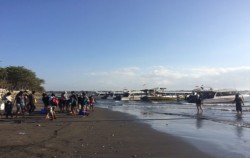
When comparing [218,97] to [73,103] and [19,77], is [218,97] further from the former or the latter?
[19,77]

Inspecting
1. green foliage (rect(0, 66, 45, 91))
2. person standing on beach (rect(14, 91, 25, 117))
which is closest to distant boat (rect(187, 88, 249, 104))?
person standing on beach (rect(14, 91, 25, 117))

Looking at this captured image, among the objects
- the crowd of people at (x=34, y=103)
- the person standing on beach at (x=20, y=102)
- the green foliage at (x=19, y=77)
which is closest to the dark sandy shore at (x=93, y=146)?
the crowd of people at (x=34, y=103)

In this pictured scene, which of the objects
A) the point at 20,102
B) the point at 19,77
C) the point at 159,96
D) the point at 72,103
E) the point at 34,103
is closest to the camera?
the point at 20,102

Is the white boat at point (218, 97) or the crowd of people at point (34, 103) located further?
the white boat at point (218, 97)

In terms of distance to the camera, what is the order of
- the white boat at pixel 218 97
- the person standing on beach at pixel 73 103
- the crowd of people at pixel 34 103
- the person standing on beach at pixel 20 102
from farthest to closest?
the white boat at pixel 218 97 < the person standing on beach at pixel 73 103 < the person standing on beach at pixel 20 102 < the crowd of people at pixel 34 103

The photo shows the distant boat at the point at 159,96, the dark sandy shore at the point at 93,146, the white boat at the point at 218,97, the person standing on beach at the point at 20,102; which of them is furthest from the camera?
the distant boat at the point at 159,96

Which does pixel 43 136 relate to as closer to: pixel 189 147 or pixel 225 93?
pixel 189 147

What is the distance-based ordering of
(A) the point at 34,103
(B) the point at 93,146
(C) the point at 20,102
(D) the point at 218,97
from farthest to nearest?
1. (D) the point at 218,97
2. (A) the point at 34,103
3. (C) the point at 20,102
4. (B) the point at 93,146

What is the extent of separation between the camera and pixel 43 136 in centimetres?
1244

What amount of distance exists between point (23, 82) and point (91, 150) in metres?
106

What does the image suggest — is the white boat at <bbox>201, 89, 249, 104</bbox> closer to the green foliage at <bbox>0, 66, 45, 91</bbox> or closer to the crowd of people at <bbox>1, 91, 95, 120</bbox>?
the crowd of people at <bbox>1, 91, 95, 120</bbox>

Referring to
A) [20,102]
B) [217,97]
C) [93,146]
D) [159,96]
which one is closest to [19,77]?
[159,96]

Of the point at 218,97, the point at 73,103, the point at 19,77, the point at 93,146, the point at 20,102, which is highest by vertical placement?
the point at 19,77

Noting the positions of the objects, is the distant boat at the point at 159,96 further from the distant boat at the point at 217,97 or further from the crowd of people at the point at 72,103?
the crowd of people at the point at 72,103
